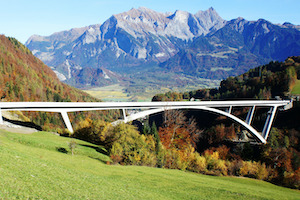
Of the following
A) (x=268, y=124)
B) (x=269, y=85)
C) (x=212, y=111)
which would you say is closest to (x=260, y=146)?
(x=268, y=124)

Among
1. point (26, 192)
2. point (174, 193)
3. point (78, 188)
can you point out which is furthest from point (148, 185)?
point (26, 192)

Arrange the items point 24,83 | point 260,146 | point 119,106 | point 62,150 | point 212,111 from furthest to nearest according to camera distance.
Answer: point 24,83
point 260,146
point 212,111
point 119,106
point 62,150

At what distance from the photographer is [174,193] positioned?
18.2 metres

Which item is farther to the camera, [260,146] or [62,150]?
[260,146]

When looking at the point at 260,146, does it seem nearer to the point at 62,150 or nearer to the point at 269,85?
the point at 269,85

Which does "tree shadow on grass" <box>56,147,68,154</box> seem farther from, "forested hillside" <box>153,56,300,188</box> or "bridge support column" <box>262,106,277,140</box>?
"bridge support column" <box>262,106,277,140</box>

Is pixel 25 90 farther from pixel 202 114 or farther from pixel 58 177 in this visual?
pixel 58 177

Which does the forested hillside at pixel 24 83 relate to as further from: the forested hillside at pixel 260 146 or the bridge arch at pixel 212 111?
the forested hillside at pixel 260 146

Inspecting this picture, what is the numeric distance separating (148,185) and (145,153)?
42.0 ft

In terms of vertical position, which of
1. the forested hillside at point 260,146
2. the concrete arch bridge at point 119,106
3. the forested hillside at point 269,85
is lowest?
the forested hillside at point 260,146

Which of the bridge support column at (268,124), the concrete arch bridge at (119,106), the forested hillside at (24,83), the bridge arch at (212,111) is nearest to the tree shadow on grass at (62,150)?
the concrete arch bridge at (119,106)

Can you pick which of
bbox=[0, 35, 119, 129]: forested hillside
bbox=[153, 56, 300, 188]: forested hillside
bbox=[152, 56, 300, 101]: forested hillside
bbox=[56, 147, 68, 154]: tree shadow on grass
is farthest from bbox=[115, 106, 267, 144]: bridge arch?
bbox=[0, 35, 119, 129]: forested hillside

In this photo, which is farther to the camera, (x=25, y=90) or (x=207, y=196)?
(x=25, y=90)

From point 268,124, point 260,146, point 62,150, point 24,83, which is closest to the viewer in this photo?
point 62,150
